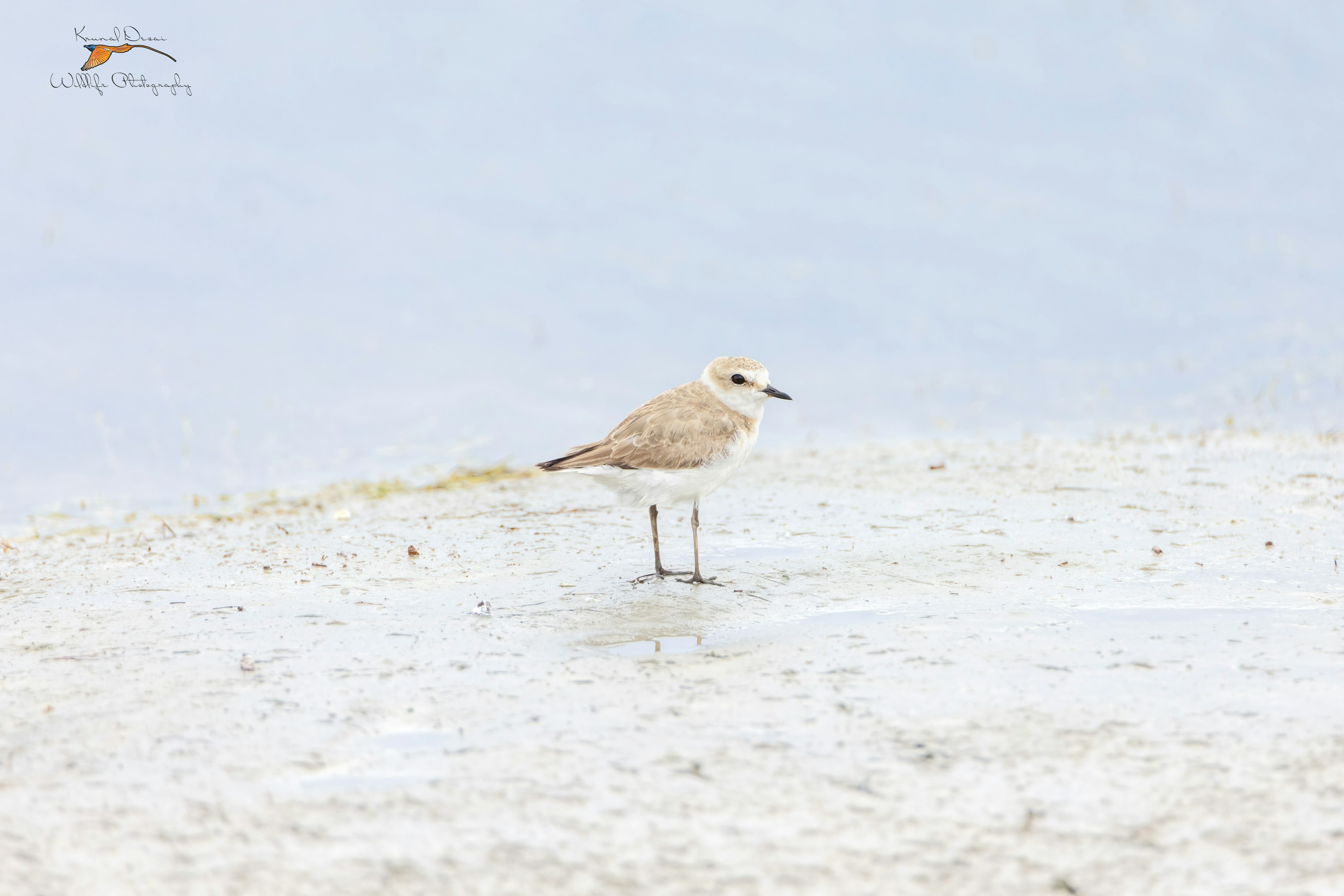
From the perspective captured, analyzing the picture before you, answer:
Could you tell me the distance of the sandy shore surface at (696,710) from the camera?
359cm

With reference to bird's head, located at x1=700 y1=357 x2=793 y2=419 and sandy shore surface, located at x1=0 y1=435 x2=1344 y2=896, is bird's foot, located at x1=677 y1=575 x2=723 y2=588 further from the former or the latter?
bird's head, located at x1=700 y1=357 x2=793 y2=419

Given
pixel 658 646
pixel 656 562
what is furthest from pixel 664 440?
pixel 658 646

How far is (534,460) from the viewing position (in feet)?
43.1

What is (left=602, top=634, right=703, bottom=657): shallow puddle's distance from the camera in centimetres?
565

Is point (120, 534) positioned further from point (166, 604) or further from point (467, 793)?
point (467, 793)

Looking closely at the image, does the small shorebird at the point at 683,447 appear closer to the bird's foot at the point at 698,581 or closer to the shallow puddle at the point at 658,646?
the bird's foot at the point at 698,581

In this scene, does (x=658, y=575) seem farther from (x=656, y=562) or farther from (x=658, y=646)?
(x=658, y=646)

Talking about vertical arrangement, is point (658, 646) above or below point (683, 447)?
below

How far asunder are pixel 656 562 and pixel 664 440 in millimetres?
735

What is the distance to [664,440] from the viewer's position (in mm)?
7066

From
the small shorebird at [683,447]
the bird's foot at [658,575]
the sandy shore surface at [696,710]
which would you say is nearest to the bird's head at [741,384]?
the small shorebird at [683,447]

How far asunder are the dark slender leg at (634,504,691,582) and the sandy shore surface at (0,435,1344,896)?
0.41ft

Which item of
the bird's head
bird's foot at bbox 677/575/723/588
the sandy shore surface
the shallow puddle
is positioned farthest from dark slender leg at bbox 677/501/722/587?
the shallow puddle

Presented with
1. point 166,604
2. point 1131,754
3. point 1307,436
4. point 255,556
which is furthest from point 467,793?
point 1307,436
